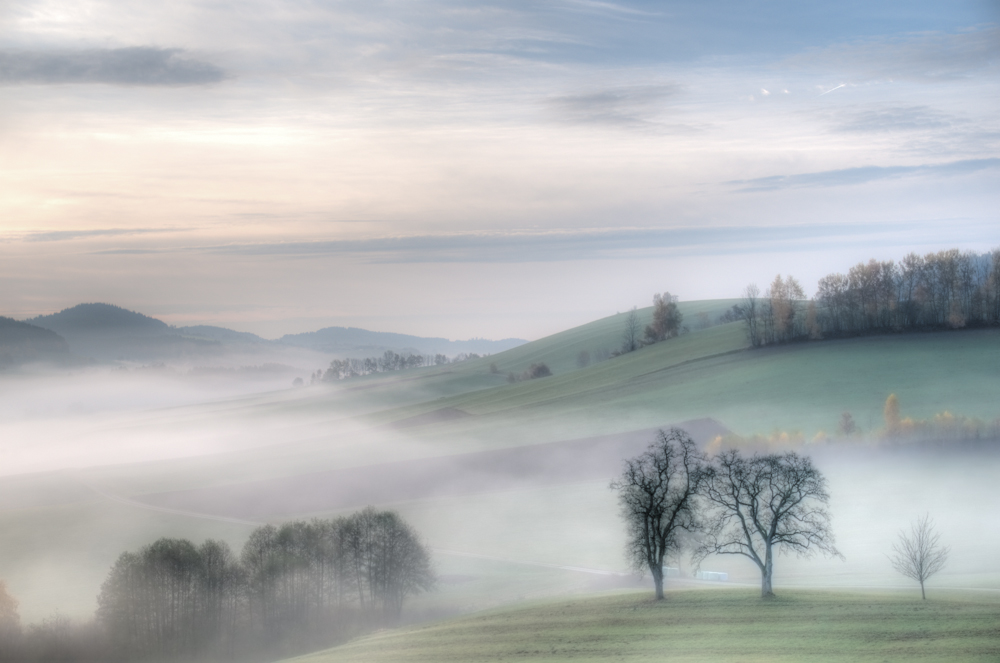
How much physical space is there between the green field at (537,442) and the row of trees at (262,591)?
10.2ft

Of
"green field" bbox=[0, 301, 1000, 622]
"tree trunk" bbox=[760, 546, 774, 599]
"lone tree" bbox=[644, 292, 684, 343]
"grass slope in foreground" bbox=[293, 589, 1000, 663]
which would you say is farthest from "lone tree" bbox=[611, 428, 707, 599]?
"lone tree" bbox=[644, 292, 684, 343]

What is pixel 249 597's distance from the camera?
155 ft

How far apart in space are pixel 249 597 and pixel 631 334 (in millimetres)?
105364

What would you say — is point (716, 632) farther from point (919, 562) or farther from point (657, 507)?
point (919, 562)

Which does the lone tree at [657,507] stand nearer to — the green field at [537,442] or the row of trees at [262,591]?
the green field at [537,442]

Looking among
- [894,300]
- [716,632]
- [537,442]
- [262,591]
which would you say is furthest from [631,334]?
[716,632]

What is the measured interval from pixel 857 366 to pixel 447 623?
63.4 meters

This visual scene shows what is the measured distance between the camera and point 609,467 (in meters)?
71.2

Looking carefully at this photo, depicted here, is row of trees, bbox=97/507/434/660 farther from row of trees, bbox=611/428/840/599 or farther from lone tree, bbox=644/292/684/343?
lone tree, bbox=644/292/684/343

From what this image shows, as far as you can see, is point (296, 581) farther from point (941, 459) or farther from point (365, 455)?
point (941, 459)

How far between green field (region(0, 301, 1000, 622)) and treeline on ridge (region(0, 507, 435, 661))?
299cm

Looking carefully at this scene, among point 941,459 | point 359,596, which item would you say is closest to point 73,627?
point 359,596

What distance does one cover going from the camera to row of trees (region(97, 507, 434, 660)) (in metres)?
44.4

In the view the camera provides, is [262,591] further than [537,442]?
No
